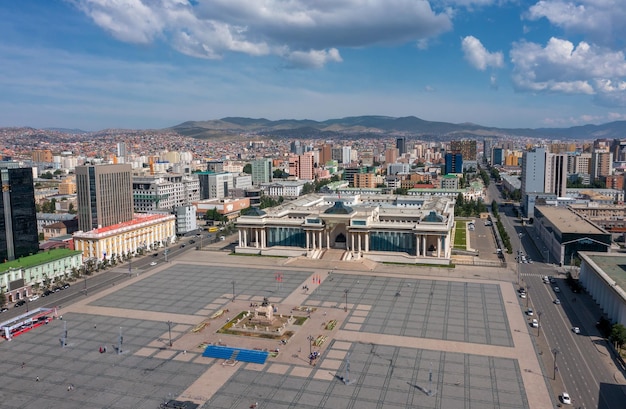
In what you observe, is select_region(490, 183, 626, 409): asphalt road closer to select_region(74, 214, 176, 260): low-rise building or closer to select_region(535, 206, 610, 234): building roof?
select_region(535, 206, 610, 234): building roof

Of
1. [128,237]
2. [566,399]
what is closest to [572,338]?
[566,399]

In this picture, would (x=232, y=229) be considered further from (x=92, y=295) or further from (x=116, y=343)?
(x=116, y=343)

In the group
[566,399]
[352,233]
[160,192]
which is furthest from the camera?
[160,192]

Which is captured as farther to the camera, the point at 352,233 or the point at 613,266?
the point at 352,233

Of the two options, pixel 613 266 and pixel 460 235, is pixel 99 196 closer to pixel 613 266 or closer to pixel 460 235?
pixel 460 235

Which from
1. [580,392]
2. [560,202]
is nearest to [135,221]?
[580,392]

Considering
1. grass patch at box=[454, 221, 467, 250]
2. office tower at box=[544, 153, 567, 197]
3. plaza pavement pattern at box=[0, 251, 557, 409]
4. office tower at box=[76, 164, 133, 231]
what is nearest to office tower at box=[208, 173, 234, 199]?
office tower at box=[76, 164, 133, 231]
